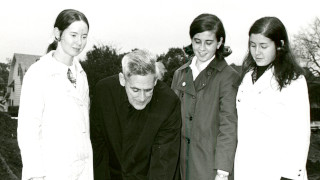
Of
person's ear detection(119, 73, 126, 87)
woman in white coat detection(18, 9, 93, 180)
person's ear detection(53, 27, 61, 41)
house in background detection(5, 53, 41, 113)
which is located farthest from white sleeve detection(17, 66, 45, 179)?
house in background detection(5, 53, 41, 113)

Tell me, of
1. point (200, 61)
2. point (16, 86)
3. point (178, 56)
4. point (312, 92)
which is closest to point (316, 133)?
point (178, 56)

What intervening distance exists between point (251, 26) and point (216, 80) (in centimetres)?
58

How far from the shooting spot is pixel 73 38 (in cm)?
380

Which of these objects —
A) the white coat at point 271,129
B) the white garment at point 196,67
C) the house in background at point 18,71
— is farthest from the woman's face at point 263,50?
the house in background at point 18,71

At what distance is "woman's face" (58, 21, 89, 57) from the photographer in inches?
148

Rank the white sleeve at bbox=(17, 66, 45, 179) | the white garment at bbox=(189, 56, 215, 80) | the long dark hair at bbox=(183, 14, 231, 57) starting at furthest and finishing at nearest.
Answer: the white garment at bbox=(189, 56, 215, 80)
the long dark hair at bbox=(183, 14, 231, 57)
the white sleeve at bbox=(17, 66, 45, 179)

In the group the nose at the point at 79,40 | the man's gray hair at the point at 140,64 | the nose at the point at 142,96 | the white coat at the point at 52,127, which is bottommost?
the white coat at the point at 52,127

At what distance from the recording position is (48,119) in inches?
138

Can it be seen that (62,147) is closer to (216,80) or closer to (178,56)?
(216,80)

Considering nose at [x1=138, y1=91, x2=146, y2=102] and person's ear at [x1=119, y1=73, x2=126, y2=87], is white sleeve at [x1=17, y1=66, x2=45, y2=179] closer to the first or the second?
person's ear at [x1=119, y1=73, x2=126, y2=87]

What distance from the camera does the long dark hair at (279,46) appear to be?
3.67 metres

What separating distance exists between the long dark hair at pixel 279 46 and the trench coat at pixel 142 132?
3.00ft

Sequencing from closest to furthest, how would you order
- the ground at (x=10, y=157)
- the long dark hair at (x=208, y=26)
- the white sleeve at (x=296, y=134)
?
the white sleeve at (x=296, y=134) < the long dark hair at (x=208, y=26) < the ground at (x=10, y=157)

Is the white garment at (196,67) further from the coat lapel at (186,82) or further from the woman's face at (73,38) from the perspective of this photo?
the woman's face at (73,38)
